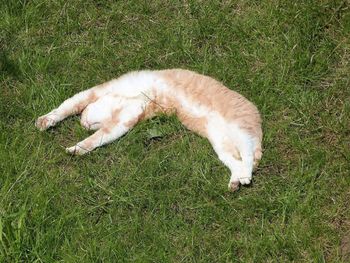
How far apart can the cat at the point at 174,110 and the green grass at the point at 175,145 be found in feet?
0.24

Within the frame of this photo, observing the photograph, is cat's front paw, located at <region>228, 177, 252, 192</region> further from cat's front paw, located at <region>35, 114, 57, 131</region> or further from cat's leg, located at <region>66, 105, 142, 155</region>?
cat's front paw, located at <region>35, 114, 57, 131</region>

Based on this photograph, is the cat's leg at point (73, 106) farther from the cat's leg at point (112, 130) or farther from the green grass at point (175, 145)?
the cat's leg at point (112, 130)

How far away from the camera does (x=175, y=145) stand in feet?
13.3

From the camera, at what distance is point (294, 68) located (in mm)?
4312

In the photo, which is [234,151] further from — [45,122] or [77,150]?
[45,122]

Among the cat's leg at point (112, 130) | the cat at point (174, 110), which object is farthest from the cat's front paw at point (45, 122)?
the cat's leg at point (112, 130)

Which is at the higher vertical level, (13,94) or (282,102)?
(282,102)

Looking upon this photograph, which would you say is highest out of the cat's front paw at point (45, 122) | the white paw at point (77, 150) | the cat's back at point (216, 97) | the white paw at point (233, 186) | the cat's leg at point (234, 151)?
the cat's back at point (216, 97)

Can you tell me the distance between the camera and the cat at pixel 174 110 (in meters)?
3.96

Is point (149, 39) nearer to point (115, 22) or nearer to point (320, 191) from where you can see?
point (115, 22)

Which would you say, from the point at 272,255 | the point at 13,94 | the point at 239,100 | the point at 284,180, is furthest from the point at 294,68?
the point at 13,94

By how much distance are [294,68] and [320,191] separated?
3.29 ft

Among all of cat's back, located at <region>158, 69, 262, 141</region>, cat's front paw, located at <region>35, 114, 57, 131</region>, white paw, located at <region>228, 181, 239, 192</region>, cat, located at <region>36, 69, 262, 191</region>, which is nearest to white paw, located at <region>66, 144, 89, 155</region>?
cat, located at <region>36, 69, 262, 191</region>

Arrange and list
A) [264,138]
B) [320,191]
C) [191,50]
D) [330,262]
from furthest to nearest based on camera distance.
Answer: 1. [191,50]
2. [264,138]
3. [320,191]
4. [330,262]
